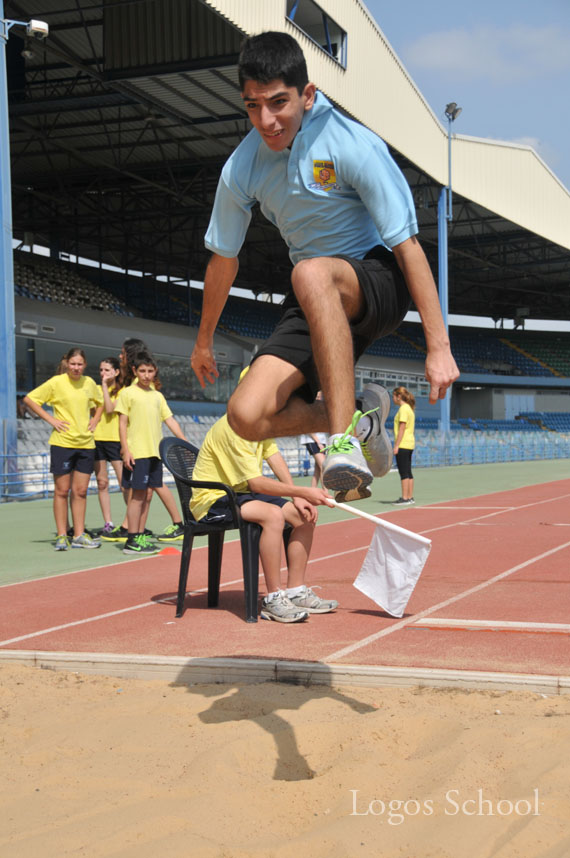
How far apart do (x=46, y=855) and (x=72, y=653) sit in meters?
2.01

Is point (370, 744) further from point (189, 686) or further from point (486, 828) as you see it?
point (189, 686)

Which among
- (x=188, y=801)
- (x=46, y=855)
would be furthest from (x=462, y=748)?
(x=46, y=855)

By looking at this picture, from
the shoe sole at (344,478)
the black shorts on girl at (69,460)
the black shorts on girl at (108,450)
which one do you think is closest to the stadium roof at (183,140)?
the black shorts on girl at (108,450)

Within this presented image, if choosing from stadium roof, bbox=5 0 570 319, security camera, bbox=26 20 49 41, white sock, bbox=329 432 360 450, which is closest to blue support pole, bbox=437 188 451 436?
stadium roof, bbox=5 0 570 319

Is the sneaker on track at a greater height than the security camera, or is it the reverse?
the security camera

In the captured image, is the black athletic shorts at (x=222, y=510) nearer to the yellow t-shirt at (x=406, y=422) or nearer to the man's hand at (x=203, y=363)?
the man's hand at (x=203, y=363)

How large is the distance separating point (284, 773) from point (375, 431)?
48.5 inches

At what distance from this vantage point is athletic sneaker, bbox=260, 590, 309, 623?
5.21m

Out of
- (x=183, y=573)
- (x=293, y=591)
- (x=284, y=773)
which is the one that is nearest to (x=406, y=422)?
(x=293, y=591)

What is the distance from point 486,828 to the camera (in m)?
2.47

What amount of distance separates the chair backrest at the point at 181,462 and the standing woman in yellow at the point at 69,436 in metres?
2.74

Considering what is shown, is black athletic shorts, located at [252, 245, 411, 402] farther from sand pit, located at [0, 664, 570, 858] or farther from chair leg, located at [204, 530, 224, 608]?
chair leg, located at [204, 530, 224, 608]

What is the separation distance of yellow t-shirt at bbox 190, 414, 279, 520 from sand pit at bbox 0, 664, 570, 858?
68.9 inches

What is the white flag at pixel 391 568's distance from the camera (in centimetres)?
348
